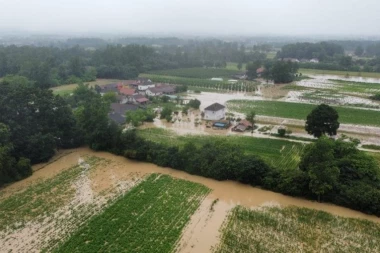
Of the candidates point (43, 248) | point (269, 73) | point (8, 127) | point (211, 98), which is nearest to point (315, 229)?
point (43, 248)

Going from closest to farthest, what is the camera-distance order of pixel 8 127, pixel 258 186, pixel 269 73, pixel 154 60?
pixel 258 186 < pixel 8 127 < pixel 269 73 < pixel 154 60

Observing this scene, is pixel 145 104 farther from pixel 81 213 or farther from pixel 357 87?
pixel 357 87

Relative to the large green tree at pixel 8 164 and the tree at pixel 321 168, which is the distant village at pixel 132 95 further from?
the tree at pixel 321 168

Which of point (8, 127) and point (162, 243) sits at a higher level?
point (8, 127)

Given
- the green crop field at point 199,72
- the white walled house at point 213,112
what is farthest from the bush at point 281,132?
the green crop field at point 199,72

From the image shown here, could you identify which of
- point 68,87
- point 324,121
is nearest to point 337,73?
point 324,121

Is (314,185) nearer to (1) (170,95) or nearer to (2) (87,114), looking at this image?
(2) (87,114)
